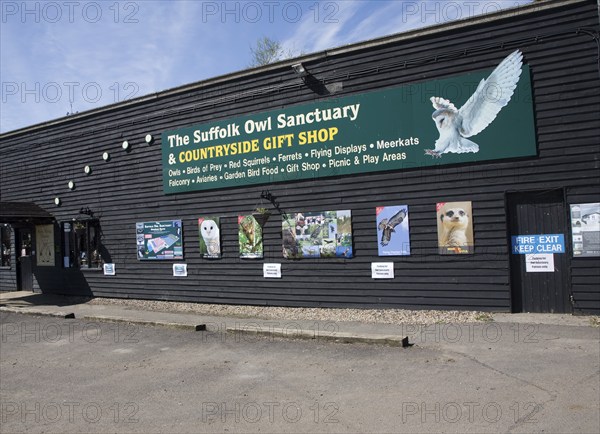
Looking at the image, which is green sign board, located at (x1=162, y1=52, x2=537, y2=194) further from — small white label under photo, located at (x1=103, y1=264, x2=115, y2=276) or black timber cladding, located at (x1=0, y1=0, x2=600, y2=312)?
small white label under photo, located at (x1=103, y1=264, x2=115, y2=276)

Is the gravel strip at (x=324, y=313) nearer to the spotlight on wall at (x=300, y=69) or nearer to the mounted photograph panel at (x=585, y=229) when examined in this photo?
the mounted photograph panel at (x=585, y=229)

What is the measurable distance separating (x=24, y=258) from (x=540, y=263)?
17058 mm

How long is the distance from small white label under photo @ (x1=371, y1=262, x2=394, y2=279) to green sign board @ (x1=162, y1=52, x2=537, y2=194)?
2007mm

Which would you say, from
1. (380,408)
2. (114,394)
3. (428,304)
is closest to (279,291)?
(428,304)

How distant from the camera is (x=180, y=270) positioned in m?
14.4

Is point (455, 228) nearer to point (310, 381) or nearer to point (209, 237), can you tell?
point (310, 381)

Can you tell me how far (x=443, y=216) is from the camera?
1043 centimetres

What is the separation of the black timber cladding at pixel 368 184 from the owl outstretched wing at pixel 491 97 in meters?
0.24

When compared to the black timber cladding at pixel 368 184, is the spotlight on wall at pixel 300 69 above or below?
above

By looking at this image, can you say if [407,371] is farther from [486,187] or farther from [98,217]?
[98,217]

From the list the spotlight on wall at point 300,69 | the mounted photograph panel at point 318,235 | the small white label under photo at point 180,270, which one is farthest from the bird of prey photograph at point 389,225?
the small white label under photo at point 180,270

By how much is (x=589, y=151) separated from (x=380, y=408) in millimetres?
6340

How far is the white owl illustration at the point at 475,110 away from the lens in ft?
32.0

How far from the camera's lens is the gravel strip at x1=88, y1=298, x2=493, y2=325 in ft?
33.1
